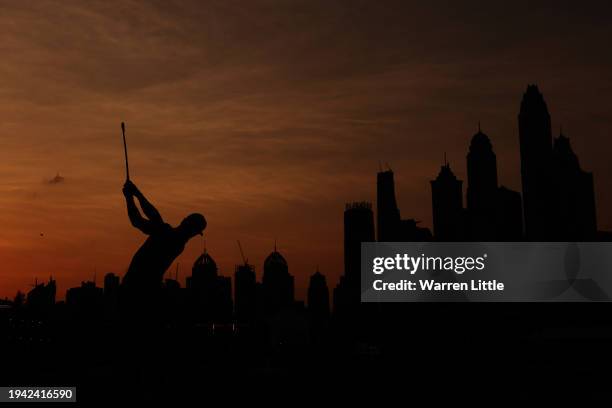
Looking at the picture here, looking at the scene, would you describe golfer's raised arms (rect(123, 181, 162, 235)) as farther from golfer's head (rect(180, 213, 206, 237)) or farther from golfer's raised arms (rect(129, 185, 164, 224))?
golfer's head (rect(180, 213, 206, 237))

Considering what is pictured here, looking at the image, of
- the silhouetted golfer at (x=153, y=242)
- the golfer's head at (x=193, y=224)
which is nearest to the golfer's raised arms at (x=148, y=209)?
the silhouetted golfer at (x=153, y=242)

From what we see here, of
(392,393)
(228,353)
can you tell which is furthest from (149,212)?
(228,353)

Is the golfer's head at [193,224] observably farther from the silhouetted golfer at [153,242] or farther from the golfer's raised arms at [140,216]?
the golfer's raised arms at [140,216]

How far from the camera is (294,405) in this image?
1111 centimetres

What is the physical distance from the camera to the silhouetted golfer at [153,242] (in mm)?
11406

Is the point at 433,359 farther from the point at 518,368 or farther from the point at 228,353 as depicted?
the point at 228,353

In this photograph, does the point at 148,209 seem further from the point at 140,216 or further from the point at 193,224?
the point at 193,224

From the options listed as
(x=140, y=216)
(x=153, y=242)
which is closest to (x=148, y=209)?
(x=140, y=216)

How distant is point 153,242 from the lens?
454 inches

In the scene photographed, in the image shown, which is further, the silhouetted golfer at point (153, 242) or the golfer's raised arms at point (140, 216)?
the golfer's raised arms at point (140, 216)

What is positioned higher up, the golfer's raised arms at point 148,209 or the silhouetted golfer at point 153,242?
the golfer's raised arms at point 148,209

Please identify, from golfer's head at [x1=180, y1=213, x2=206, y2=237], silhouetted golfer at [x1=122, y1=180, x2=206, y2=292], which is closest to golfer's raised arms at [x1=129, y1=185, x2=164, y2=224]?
silhouetted golfer at [x1=122, y1=180, x2=206, y2=292]

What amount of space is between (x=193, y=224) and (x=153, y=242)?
0.61 m

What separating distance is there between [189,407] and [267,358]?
18.7 ft
